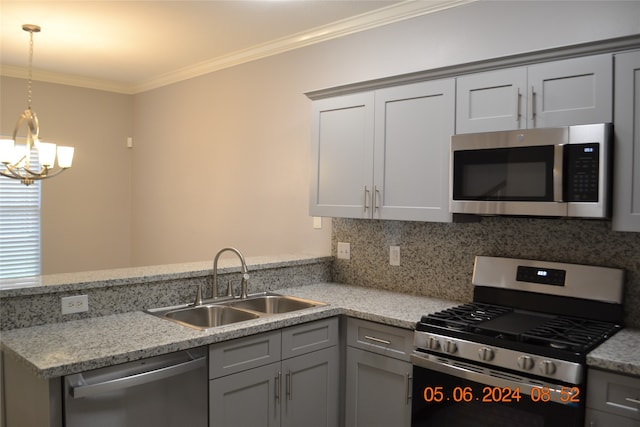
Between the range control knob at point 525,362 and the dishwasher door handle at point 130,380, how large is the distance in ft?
4.00

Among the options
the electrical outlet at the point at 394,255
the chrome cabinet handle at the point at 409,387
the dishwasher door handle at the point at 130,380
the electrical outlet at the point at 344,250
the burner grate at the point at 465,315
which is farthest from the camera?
the electrical outlet at the point at 344,250

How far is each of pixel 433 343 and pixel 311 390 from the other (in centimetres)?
67

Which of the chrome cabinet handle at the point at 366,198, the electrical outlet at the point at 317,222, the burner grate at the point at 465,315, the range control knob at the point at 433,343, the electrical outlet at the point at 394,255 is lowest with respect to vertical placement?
the range control knob at the point at 433,343

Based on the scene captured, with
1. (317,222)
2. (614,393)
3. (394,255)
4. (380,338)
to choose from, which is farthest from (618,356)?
(317,222)

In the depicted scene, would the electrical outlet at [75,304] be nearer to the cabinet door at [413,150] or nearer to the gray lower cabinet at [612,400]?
the cabinet door at [413,150]

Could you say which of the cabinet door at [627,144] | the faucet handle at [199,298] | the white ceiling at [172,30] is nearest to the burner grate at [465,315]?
the cabinet door at [627,144]

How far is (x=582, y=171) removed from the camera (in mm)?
2018

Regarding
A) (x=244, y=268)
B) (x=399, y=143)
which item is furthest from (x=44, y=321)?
(x=399, y=143)

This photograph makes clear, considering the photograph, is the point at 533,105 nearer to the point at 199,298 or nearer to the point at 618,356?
the point at 618,356

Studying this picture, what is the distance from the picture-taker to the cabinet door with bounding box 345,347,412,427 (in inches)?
91.0

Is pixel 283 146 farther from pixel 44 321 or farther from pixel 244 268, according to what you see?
pixel 44 321

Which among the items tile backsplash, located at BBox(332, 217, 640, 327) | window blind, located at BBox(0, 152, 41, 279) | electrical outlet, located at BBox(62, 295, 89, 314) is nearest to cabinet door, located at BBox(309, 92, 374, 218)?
tile backsplash, located at BBox(332, 217, 640, 327)

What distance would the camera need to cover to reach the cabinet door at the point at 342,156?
9.21 ft

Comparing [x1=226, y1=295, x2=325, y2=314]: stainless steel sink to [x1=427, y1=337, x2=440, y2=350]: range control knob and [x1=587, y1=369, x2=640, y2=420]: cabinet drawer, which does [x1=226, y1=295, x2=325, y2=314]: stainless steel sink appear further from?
[x1=587, y1=369, x2=640, y2=420]: cabinet drawer
